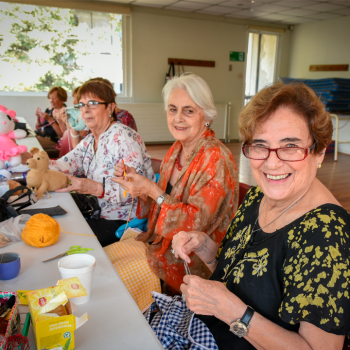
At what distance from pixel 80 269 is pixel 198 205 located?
772mm

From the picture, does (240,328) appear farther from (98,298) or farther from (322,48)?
(322,48)

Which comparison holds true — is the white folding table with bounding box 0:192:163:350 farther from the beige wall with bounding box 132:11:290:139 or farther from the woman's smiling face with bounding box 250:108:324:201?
the beige wall with bounding box 132:11:290:139

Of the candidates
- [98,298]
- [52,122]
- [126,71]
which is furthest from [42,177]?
[126,71]

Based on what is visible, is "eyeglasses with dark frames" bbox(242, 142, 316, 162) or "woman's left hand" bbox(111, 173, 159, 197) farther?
"woman's left hand" bbox(111, 173, 159, 197)

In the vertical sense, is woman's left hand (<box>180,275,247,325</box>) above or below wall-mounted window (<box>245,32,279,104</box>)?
below

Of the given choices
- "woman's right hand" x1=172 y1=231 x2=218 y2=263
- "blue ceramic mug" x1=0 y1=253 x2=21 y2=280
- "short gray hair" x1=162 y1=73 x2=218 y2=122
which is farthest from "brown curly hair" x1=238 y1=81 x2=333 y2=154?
"blue ceramic mug" x1=0 y1=253 x2=21 y2=280

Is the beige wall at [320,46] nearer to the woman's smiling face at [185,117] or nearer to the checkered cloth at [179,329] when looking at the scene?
the woman's smiling face at [185,117]

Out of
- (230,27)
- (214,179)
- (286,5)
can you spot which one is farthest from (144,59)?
(214,179)

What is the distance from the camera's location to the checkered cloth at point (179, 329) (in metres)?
1.10

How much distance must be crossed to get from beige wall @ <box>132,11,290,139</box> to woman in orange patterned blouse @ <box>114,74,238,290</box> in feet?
17.5

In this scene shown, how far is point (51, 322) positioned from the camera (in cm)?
73

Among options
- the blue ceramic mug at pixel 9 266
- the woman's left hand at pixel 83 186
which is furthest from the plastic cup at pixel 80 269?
the woman's left hand at pixel 83 186

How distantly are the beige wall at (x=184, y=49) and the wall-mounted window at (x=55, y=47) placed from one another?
445mm

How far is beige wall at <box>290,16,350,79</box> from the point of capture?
7.78 m
